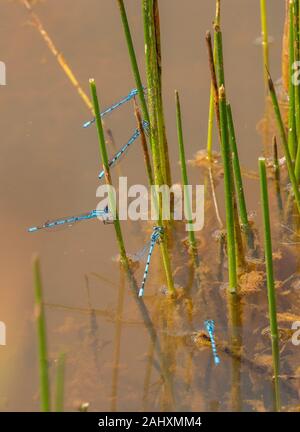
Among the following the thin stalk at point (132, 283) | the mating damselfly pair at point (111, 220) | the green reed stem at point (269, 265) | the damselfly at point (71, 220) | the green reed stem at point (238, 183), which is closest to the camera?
the green reed stem at point (269, 265)

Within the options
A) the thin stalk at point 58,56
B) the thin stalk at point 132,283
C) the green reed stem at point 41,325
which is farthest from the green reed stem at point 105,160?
the thin stalk at point 58,56

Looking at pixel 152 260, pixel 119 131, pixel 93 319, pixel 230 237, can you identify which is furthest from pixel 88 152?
pixel 230 237

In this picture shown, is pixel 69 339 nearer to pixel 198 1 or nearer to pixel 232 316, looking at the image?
pixel 232 316

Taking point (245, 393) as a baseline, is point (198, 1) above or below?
above

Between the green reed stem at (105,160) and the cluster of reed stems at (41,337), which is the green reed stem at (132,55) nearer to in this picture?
the green reed stem at (105,160)

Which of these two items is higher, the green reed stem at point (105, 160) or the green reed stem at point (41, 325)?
the green reed stem at point (105, 160)

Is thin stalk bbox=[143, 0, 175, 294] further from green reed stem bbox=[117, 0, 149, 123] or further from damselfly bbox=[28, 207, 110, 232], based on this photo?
damselfly bbox=[28, 207, 110, 232]
